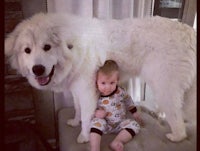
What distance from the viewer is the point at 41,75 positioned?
62 cm

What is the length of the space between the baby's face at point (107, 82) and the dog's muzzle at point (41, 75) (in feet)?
0.40

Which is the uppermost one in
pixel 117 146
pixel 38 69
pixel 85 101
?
pixel 38 69

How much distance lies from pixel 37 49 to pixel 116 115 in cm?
28

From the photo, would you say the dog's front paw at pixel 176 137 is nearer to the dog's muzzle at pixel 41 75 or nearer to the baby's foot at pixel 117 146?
the baby's foot at pixel 117 146

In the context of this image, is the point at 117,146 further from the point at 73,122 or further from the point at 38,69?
the point at 38,69

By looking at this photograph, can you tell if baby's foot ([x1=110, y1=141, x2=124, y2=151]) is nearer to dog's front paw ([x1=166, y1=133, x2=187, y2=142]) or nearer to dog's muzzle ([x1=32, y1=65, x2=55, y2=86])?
dog's front paw ([x1=166, y1=133, x2=187, y2=142])

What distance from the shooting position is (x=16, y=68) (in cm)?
64

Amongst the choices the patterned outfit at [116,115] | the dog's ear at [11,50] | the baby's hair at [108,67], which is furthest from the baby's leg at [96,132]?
the dog's ear at [11,50]

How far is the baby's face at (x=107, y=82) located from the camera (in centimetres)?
68

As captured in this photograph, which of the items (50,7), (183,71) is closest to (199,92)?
(183,71)

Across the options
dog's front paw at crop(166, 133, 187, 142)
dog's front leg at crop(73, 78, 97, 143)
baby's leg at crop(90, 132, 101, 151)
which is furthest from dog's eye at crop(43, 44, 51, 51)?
dog's front paw at crop(166, 133, 187, 142)

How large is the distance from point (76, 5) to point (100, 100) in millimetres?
253

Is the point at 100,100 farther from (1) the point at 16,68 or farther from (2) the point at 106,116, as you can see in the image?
(1) the point at 16,68

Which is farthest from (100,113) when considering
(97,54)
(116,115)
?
(97,54)
